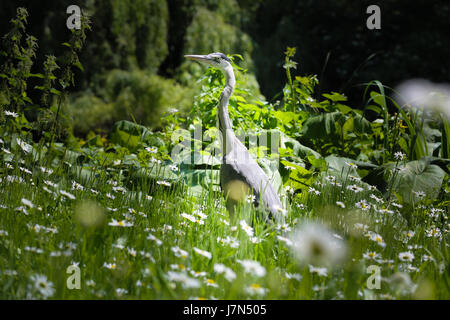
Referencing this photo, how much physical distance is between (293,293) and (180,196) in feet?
4.52

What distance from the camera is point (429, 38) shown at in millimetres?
9492

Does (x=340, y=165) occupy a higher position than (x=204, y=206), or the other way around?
(x=340, y=165)

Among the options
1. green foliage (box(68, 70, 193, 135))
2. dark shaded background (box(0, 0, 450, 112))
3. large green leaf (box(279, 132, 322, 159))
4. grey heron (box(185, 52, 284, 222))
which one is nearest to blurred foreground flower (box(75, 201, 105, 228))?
grey heron (box(185, 52, 284, 222))

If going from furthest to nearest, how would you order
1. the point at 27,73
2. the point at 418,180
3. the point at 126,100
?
the point at 126,100, the point at 418,180, the point at 27,73

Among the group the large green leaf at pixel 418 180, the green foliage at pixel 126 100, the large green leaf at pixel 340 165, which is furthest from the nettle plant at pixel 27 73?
the green foliage at pixel 126 100

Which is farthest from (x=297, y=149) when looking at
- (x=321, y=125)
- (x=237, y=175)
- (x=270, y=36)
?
(x=270, y=36)

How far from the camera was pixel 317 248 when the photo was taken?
169 centimetres

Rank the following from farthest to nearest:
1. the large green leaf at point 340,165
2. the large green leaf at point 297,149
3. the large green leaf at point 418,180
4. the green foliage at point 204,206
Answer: the large green leaf at point 297,149, the large green leaf at point 340,165, the large green leaf at point 418,180, the green foliage at point 204,206

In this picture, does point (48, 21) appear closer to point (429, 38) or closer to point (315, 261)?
point (315, 261)

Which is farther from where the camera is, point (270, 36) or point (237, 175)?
point (270, 36)

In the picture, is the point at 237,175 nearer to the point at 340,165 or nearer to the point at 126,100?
the point at 340,165

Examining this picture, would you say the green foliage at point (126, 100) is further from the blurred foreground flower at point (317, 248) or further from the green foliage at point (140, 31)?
the blurred foreground flower at point (317, 248)

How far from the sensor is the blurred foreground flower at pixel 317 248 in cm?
167
